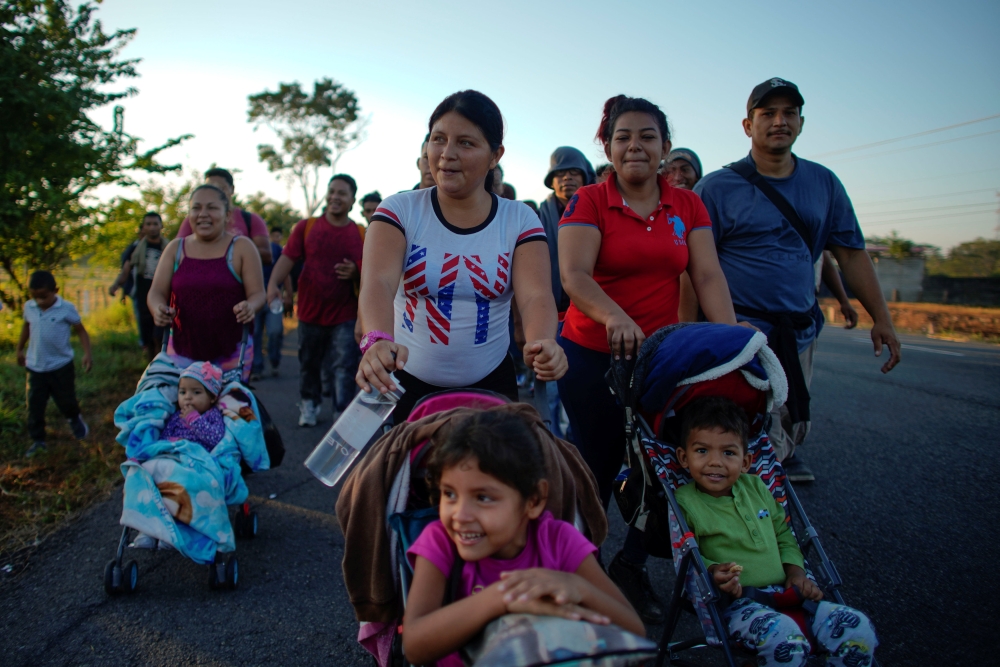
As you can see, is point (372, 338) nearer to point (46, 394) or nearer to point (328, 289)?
point (328, 289)

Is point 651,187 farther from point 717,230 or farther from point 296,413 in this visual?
point 296,413

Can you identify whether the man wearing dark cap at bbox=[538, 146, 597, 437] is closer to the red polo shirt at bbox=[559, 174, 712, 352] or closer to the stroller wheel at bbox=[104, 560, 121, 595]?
the red polo shirt at bbox=[559, 174, 712, 352]

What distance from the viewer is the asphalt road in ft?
8.63

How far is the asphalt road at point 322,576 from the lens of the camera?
263cm

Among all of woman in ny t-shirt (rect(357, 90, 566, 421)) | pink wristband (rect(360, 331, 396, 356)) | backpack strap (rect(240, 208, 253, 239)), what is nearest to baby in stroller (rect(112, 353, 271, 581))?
woman in ny t-shirt (rect(357, 90, 566, 421))

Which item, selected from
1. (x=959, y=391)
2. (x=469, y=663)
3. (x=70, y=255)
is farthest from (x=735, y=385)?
(x=70, y=255)

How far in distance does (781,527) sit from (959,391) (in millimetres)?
7428

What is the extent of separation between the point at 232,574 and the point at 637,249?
262 centimetres

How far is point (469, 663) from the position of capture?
5.07 ft

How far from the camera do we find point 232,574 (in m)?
3.16

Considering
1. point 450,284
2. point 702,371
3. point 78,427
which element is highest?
point 450,284

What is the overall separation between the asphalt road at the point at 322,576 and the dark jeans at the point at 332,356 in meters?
0.59

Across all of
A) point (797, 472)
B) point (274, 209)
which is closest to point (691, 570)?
point (797, 472)

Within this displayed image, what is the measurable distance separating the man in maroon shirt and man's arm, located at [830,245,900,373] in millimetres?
4102
